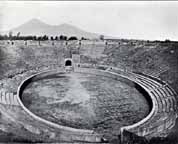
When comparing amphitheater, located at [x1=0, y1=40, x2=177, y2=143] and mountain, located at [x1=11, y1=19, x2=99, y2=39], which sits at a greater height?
mountain, located at [x1=11, y1=19, x2=99, y2=39]

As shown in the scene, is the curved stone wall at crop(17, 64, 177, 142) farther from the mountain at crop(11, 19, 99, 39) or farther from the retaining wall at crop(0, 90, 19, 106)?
the mountain at crop(11, 19, 99, 39)

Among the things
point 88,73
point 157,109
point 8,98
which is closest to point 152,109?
point 157,109

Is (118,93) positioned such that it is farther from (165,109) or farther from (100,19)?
(100,19)

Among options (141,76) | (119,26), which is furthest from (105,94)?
(119,26)

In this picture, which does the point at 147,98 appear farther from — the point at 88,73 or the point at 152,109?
the point at 88,73

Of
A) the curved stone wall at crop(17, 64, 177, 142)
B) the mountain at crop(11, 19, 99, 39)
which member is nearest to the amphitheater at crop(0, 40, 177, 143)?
the curved stone wall at crop(17, 64, 177, 142)

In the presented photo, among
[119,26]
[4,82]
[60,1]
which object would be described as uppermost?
[60,1]

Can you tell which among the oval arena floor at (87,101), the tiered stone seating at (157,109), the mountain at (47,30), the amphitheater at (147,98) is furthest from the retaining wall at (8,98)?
the tiered stone seating at (157,109)
